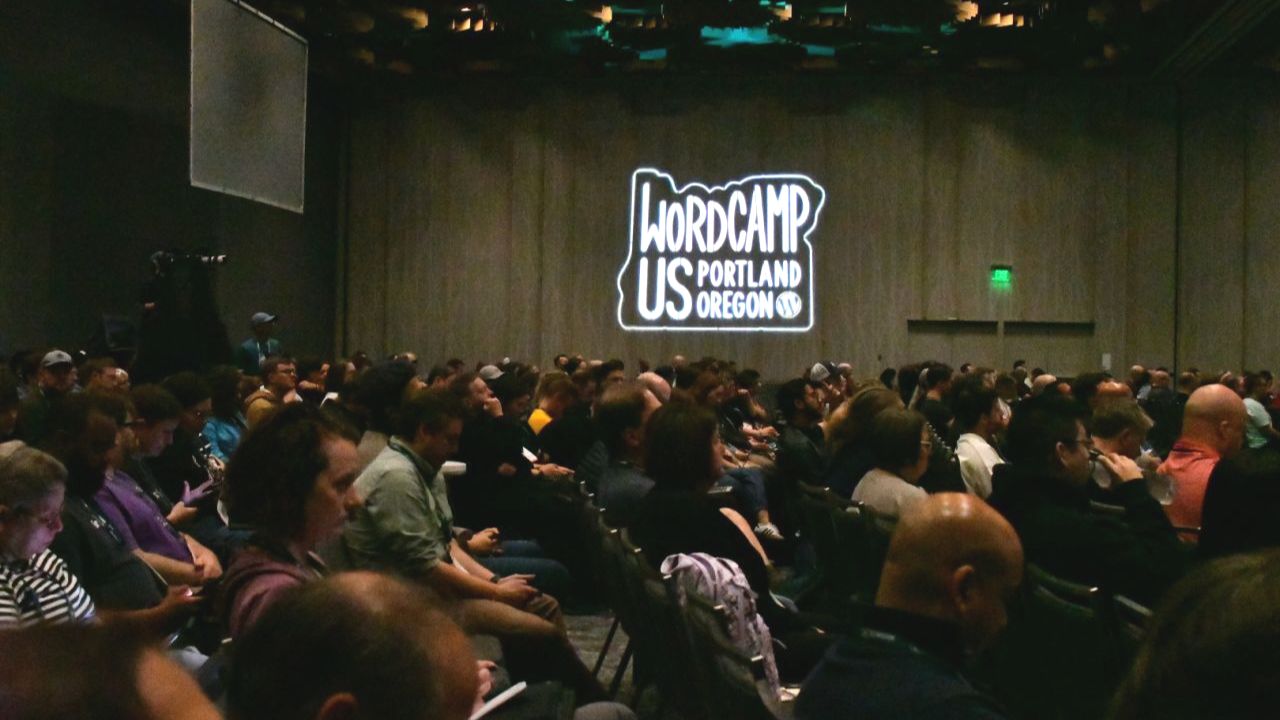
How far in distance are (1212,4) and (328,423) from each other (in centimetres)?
1437

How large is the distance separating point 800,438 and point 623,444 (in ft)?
7.63

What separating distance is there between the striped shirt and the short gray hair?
5.9 inches

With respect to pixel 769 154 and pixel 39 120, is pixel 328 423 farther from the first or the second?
pixel 769 154

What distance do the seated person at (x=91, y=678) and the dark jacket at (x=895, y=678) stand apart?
1517 mm

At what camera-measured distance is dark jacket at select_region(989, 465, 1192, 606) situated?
394 cm

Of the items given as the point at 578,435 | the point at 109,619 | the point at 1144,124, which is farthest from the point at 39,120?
the point at 1144,124

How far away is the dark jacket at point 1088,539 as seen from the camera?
3.94 meters

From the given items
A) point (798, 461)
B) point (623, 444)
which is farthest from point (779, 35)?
point (623, 444)

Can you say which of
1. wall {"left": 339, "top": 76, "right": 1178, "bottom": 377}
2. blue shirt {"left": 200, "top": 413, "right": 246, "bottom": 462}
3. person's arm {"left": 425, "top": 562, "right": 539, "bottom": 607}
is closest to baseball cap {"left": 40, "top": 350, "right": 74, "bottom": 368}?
blue shirt {"left": 200, "top": 413, "right": 246, "bottom": 462}

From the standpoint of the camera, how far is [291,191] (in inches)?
509

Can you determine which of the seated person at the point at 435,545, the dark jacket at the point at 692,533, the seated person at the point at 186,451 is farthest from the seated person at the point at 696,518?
the seated person at the point at 186,451

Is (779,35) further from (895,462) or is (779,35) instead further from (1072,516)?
(1072,516)

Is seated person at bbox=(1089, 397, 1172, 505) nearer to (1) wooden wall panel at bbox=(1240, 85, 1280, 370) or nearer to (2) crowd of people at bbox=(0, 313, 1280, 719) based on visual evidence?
(2) crowd of people at bbox=(0, 313, 1280, 719)

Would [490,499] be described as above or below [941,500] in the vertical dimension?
below
